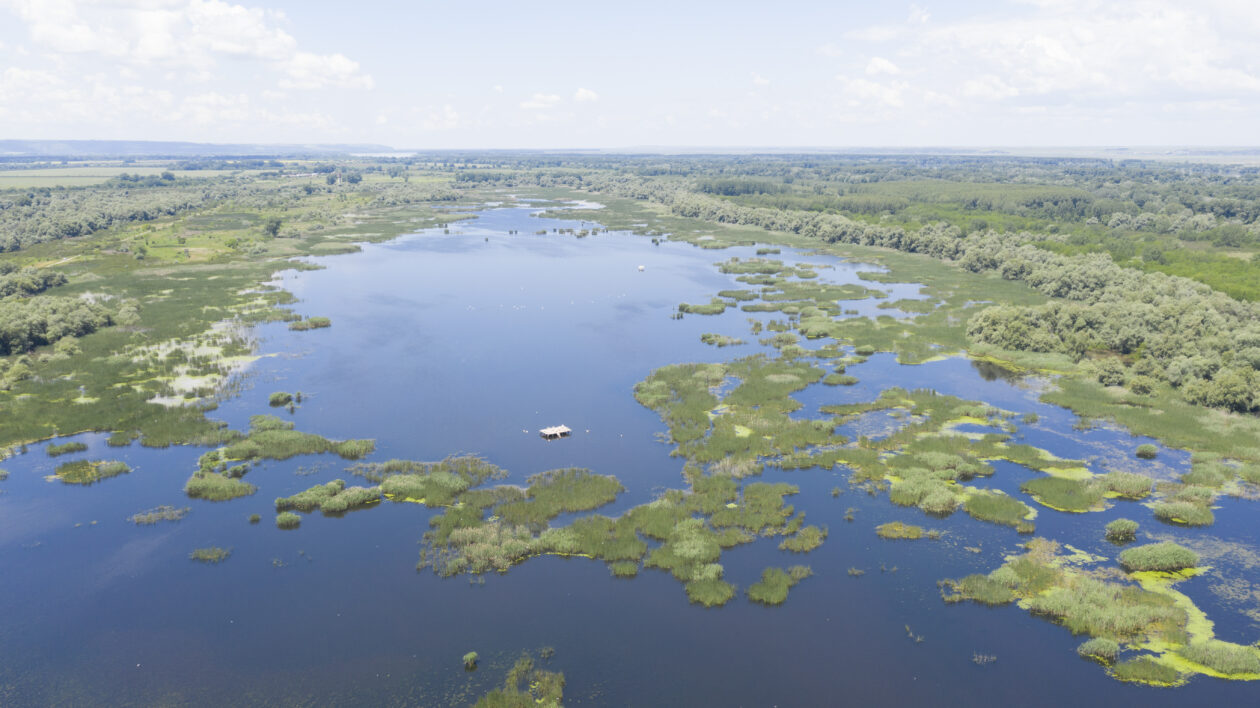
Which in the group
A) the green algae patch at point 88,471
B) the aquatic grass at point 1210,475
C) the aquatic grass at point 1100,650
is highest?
the aquatic grass at point 1210,475

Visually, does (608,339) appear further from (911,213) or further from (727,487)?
(911,213)

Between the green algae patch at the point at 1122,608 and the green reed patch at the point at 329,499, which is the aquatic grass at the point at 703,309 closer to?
the green reed patch at the point at 329,499

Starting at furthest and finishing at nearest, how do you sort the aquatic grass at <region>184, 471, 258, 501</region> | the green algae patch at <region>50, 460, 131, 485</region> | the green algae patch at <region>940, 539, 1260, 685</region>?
the green algae patch at <region>50, 460, 131, 485</region>
the aquatic grass at <region>184, 471, 258, 501</region>
the green algae patch at <region>940, 539, 1260, 685</region>

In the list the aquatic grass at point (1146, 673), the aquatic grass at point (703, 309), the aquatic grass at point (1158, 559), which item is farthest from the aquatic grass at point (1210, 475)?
the aquatic grass at point (703, 309)

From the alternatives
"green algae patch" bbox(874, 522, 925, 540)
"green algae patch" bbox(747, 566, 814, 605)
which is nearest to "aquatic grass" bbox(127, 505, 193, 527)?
"green algae patch" bbox(747, 566, 814, 605)

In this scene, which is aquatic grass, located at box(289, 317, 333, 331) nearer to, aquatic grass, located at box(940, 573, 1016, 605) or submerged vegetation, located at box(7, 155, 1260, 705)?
submerged vegetation, located at box(7, 155, 1260, 705)

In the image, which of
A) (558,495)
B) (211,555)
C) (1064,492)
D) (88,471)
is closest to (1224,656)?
(1064,492)

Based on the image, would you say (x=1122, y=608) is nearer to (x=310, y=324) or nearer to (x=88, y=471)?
(x=88, y=471)
